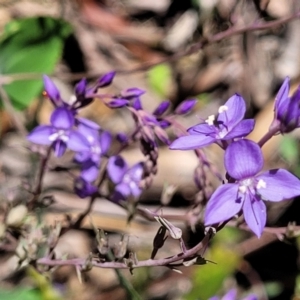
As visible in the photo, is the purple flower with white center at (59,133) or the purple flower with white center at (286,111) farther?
the purple flower with white center at (59,133)

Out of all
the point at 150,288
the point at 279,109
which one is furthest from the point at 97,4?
the point at 279,109

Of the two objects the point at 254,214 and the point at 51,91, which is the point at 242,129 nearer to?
the point at 254,214

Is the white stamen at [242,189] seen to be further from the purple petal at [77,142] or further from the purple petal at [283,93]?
the purple petal at [77,142]

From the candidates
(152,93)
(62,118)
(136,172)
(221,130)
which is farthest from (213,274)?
(152,93)

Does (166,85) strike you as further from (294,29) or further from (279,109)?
(279,109)

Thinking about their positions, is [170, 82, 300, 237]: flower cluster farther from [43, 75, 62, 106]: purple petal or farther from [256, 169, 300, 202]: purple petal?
[43, 75, 62, 106]: purple petal

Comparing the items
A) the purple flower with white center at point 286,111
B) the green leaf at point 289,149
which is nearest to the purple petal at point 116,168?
the purple flower with white center at point 286,111

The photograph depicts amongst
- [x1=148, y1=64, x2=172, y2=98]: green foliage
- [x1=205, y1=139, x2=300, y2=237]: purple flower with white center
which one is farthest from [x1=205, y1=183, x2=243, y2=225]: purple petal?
[x1=148, y1=64, x2=172, y2=98]: green foliage
